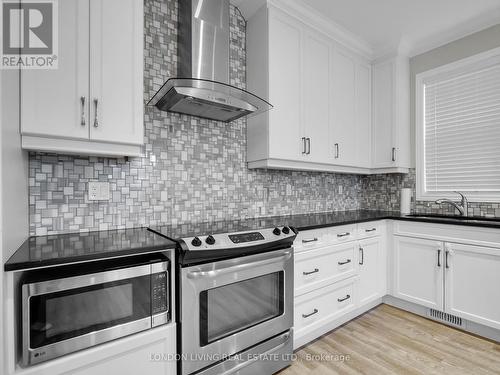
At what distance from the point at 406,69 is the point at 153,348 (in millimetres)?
3606

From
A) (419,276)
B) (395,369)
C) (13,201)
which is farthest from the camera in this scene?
(419,276)

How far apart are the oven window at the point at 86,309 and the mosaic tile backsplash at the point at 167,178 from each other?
669 mm

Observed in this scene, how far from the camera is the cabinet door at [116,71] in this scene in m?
1.48

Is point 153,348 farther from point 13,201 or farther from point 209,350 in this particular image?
point 13,201

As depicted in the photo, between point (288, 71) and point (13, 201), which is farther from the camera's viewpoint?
point (288, 71)

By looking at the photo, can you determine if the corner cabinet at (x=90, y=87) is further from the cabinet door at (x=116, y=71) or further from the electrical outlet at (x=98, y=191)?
the electrical outlet at (x=98, y=191)

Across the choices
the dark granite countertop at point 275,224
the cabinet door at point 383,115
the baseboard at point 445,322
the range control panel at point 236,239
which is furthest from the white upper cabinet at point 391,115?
the range control panel at point 236,239

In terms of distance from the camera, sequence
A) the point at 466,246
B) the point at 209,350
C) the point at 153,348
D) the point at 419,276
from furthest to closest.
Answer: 1. the point at 419,276
2. the point at 466,246
3. the point at 209,350
4. the point at 153,348

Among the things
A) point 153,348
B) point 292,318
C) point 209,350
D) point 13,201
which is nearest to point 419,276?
point 292,318

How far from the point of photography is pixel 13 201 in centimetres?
119

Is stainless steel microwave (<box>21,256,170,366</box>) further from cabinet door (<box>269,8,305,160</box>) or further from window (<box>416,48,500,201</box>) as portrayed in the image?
window (<box>416,48,500,201</box>)

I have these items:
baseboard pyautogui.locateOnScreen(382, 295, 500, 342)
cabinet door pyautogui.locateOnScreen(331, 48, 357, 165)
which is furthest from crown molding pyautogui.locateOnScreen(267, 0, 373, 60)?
baseboard pyautogui.locateOnScreen(382, 295, 500, 342)

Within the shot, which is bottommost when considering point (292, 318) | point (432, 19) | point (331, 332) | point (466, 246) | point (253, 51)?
point (331, 332)

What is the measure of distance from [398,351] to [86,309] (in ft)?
6.82
